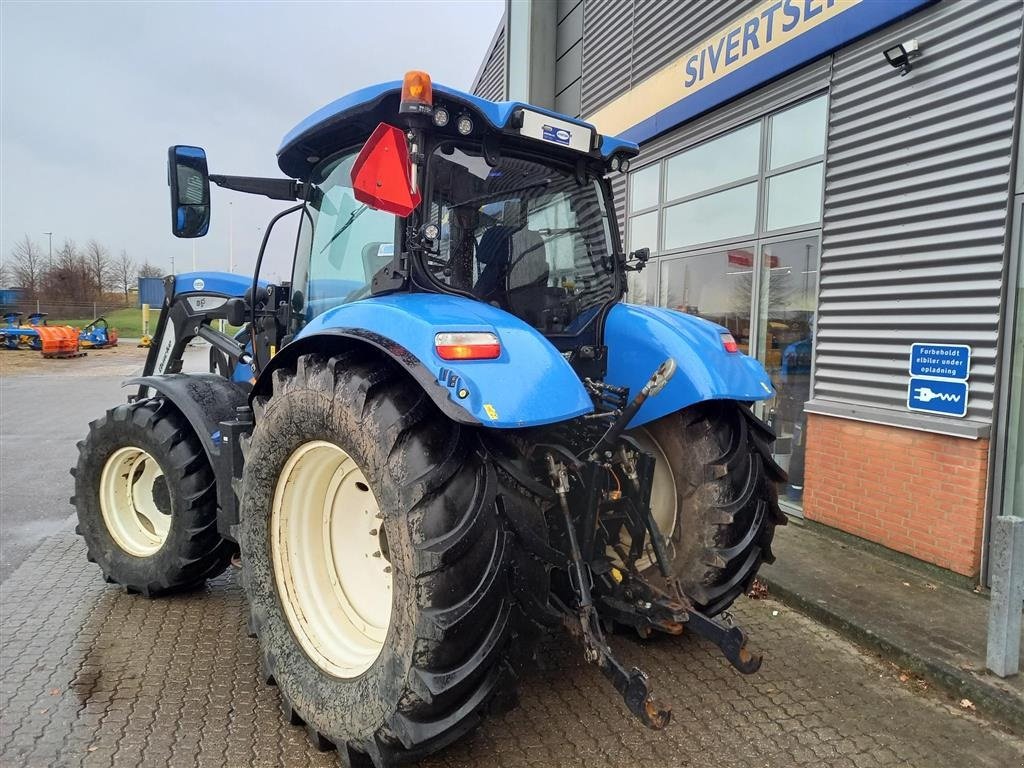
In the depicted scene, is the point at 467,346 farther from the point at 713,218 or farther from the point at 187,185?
the point at 713,218

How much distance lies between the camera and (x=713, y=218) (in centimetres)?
652

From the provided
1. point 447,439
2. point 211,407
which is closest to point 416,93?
point 447,439

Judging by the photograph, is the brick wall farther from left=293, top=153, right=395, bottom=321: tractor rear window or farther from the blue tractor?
left=293, top=153, right=395, bottom=321: tractor rear window

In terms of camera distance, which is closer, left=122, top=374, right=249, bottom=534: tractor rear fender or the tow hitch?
the tow hitch

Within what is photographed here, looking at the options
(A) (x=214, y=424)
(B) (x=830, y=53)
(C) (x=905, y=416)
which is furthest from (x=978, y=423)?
(A) (x=214, y=424)

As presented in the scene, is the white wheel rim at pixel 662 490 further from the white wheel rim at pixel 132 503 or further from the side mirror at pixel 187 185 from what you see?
the white wheel rim at pixel 132 503

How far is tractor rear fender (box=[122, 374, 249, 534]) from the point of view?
3359 mm

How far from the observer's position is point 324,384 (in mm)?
2322

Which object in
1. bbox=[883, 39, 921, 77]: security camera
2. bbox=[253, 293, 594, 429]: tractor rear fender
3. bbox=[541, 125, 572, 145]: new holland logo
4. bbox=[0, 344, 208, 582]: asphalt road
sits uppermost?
bbox=[883, 39, 921, 77]: security camera

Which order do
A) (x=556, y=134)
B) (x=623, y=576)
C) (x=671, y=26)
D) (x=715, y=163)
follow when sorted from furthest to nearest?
(x=671, y=26)
(x=715, y=163)
(x=556, y=134)
(x=623, y=576)

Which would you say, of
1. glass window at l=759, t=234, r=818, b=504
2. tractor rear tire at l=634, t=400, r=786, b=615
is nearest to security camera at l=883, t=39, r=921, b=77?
glass window at l=759, t=234, r=818, b=504

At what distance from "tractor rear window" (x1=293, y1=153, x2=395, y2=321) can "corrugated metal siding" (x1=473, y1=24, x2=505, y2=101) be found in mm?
8928

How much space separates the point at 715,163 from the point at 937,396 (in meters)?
3.21

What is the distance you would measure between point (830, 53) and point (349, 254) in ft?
13.7
